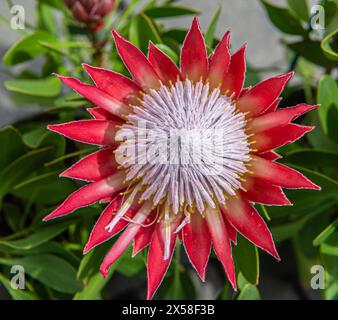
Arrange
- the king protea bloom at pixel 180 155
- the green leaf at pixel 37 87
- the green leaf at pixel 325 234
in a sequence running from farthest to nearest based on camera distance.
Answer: the green leaf at pixel 37 87 < the green leaf at pixel 325 234 < the king protea bloom at pixel 180 155

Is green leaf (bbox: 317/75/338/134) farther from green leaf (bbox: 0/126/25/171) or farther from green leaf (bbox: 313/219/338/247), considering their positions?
green leaf (bbox: 0/126/25/171)

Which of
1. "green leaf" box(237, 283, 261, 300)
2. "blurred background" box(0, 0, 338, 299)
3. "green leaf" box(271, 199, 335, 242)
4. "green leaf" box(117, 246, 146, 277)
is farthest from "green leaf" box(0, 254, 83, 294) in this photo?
"green leaf" box(271, 199, 335, 242)

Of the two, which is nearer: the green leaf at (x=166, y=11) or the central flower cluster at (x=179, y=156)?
the central flower cluster at (x=179, y=156)

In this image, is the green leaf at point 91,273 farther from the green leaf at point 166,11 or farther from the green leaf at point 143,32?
the green leaf at point 166,11

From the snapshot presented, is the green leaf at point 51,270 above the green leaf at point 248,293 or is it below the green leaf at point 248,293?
above

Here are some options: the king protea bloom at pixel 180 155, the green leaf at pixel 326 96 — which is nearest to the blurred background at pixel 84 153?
the green leaf at pixel 326 96

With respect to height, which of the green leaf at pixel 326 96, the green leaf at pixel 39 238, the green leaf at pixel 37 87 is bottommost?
the green leaf at pixel 39 238
